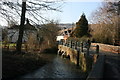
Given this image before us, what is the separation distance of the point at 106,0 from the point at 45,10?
16406 millimetres

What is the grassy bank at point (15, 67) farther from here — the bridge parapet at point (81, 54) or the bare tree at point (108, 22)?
the bare tree at point (108, 22)

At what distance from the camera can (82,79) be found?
11.0 metres

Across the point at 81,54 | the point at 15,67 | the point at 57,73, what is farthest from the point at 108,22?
the point at 15,67

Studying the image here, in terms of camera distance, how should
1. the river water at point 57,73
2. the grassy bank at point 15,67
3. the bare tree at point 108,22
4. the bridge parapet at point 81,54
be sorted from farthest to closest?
the bare tree at point 108,22, the bridge parapet at point 81,54, the river water at point 57,73, the grassy bank at point 15,67

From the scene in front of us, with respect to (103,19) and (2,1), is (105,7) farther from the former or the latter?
(2,1)

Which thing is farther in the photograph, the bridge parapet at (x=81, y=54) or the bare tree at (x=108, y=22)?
the bare tree at (x=108, y=22)

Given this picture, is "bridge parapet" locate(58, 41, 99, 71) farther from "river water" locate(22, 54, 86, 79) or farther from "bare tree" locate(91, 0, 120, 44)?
"bare tree" locate(91, 0, 120, 44)

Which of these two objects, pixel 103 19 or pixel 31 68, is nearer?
pixel 31 68

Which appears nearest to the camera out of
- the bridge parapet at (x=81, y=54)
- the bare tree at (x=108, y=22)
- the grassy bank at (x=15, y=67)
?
the grassy bank at (x=15, y=67)

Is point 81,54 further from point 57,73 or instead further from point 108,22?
point 108,22

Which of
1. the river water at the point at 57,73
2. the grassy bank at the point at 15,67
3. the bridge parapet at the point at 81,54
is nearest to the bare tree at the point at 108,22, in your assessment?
the bridge parapet at the point at 81,54

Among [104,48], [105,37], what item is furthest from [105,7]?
[104,48]

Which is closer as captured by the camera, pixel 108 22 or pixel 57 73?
pixel 57 73

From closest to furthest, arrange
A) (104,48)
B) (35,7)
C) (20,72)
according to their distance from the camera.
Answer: (20,72) → (35,7) → (104,48)
